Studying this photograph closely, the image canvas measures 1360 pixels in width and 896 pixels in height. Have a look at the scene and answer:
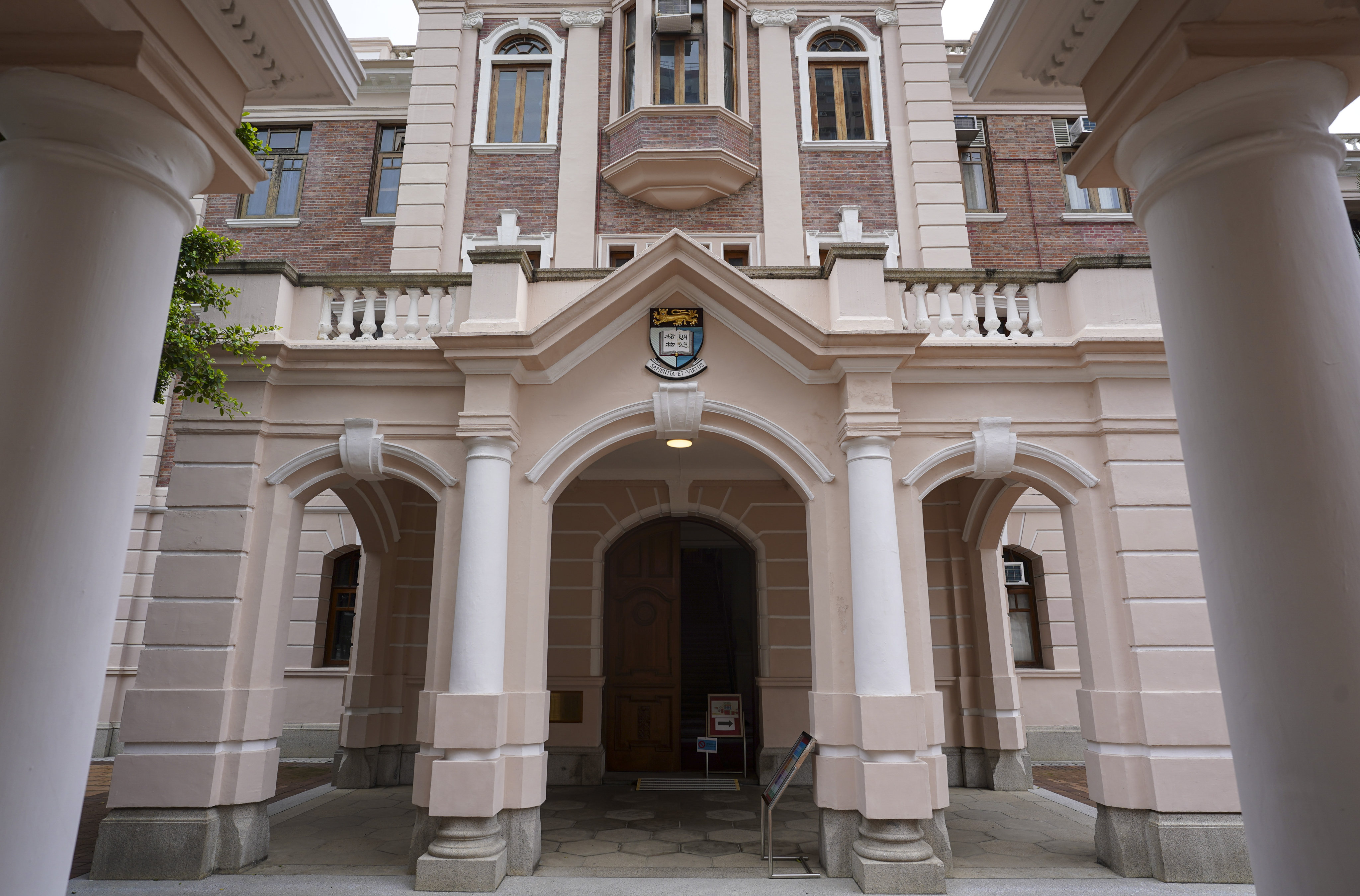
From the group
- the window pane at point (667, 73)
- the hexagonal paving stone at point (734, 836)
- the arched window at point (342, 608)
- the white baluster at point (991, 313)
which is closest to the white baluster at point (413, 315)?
the white baluster at point (991, 313)

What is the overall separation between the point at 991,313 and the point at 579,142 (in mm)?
7820

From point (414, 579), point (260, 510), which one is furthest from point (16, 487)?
point (414, 579)

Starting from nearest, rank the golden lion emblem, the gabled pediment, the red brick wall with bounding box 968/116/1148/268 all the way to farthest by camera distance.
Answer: the gabled pediment → the golden lion emblem → the red brick wall with bounding box 968/116/1148/268

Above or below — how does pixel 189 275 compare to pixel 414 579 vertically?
above

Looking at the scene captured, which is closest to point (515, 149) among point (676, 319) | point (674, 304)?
point (674, 304)

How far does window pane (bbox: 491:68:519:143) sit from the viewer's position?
1363 centimetres

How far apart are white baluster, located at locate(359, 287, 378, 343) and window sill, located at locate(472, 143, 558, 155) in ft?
18.6

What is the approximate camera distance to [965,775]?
11.0 m

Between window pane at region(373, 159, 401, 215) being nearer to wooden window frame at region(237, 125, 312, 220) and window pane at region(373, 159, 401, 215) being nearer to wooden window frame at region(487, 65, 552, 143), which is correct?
Result: wooden window frame at region(237, 125, 312, 220)

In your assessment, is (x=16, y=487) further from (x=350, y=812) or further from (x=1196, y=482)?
(x=350, y=812)

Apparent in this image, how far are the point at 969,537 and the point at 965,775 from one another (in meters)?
3.25

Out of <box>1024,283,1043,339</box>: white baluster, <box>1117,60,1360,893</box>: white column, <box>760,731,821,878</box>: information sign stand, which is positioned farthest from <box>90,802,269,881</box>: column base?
<box>1024,283,1043,339</box>: white baluster

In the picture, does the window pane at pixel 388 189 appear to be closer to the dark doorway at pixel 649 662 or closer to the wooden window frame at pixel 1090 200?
the dark doorway at pixel 649 662

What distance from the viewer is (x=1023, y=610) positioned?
13.9m
